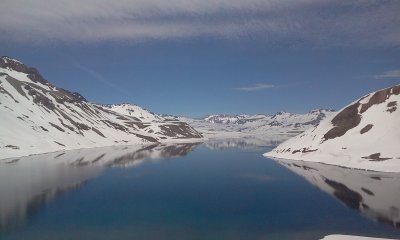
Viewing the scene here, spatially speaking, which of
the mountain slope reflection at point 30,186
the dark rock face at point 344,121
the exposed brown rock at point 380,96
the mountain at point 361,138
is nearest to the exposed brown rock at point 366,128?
the mountain at point 361,138

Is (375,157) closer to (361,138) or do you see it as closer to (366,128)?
(361,138)

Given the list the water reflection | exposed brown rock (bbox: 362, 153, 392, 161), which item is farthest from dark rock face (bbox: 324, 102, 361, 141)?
exposed brown rock (bbox: 362, 153, 392, 161)

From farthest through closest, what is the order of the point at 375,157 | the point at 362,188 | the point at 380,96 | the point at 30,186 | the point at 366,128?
1. the point at 380,96
2. the point at 366,128
3. the point at 375,157
4. the point at 30,186
5. the point at 362,188

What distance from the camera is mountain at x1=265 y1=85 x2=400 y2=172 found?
3388 inches

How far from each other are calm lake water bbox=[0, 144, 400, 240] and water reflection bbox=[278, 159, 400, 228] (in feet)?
0.43

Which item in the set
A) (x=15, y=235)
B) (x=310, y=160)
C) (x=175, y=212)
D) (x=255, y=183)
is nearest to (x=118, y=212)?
(x=175, y=212)

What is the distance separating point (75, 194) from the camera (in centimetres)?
5941

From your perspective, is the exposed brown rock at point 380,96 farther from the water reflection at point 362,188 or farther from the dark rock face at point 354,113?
the water reflection at point 362,188

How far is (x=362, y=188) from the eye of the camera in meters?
63.1

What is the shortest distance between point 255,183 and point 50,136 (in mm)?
119639

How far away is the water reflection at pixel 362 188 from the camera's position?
46344 millimetres

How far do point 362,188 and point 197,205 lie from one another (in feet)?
94.5

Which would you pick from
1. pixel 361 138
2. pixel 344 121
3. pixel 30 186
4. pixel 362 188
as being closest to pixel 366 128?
pixel 361 138

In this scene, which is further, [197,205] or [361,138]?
[361,138]
